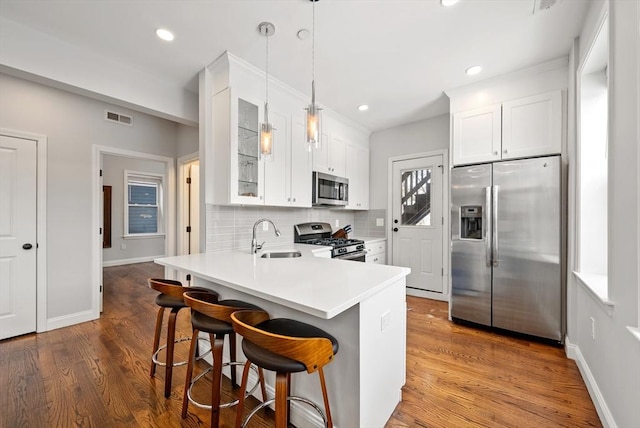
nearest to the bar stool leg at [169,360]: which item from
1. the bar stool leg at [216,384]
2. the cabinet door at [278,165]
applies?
the bar stool leg at [216,384]

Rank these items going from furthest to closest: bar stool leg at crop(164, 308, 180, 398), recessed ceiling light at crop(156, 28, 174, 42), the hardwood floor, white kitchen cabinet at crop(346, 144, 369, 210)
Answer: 1. white kitchen cabinet at crop(346, 144, 369, 210)
2. recessed ceiling light at crop(156, 28, 174, 42)
3. bar stool leg at crop(164, 308, 180, 398)
4. the hardwood floor

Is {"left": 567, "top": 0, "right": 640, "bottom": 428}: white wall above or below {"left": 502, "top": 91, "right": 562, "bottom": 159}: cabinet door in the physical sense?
below

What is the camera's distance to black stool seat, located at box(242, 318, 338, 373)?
110cm

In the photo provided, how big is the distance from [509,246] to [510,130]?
1.23 metres

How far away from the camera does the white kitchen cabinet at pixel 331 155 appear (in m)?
3.66

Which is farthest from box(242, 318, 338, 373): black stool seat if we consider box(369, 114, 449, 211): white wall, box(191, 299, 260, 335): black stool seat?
box(369, 114, 449, 211): white wall

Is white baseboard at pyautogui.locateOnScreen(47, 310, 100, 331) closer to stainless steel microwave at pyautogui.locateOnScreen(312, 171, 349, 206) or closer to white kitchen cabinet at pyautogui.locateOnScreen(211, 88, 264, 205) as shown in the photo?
white kitchen cabinet at pyautogui.locateOnScreen(211, 88, 264, 205)

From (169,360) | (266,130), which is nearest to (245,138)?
(266,130)

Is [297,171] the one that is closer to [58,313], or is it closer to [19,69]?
[19,69]

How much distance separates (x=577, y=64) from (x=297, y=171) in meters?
2.79

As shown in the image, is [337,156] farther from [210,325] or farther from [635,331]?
[635,331]

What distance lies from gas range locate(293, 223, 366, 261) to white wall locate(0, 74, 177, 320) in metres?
2.57

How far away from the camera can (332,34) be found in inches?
86.8

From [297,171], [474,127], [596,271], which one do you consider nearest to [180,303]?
[297,171]
